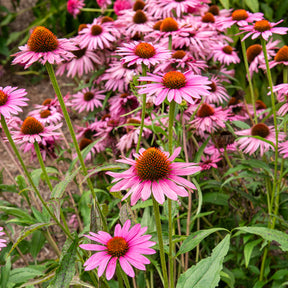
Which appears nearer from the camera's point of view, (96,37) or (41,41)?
(41,41)

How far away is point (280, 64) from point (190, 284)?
2.87 feet

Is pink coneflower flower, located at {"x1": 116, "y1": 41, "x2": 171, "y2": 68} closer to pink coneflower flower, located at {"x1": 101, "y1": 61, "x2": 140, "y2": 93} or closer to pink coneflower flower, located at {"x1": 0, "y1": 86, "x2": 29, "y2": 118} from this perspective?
pink coneflower flower, located at {"x1": 0, "y1": 86, "x2": 29, "y2": 118}

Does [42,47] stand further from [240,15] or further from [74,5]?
[74,5]

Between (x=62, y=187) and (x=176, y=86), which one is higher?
(x=176, y=86)

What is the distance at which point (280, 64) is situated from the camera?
1.34 m

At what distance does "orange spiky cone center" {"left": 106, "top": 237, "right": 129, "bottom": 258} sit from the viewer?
748 mm

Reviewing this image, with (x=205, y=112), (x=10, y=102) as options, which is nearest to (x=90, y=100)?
(x=205, y=112)

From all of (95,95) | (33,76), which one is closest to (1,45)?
(33,76)

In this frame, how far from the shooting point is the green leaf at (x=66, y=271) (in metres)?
0.85

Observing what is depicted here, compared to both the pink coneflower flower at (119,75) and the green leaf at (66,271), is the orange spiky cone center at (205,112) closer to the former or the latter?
the pink coneflower flower at (119,75)

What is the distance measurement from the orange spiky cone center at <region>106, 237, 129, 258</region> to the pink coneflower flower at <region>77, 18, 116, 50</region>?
1.14 metres

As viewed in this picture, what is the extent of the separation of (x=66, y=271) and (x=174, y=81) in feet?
1.68

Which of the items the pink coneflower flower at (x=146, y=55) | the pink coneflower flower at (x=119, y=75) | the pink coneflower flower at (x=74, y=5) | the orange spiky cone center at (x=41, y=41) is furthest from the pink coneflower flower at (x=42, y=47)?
the pink coneflower flower at (x=74, y=5)

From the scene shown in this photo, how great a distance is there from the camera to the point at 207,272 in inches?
32.9
